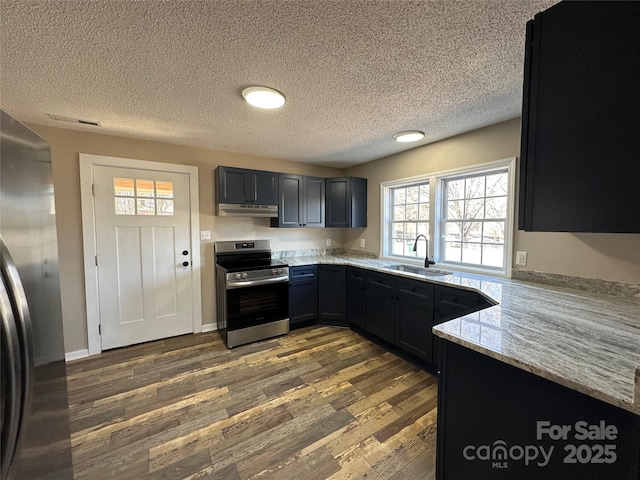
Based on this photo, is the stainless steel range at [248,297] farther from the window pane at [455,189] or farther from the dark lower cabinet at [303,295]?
the window pane at [455,189]

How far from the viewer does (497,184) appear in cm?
257

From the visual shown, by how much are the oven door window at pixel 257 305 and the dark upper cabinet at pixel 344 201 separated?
1294mm

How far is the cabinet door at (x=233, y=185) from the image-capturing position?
123 inches

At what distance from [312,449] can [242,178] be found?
283cm

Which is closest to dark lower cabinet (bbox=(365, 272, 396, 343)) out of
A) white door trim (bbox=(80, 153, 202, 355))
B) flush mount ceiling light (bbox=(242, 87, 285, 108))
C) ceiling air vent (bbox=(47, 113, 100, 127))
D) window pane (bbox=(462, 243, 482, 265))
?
window pane (bbox=(462, 243, 482, 265))

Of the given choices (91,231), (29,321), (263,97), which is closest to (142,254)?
(91,231)

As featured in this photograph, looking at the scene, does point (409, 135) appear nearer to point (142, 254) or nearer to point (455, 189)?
point (455, 189)

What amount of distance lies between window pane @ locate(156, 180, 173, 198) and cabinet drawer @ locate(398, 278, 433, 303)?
2.84 m

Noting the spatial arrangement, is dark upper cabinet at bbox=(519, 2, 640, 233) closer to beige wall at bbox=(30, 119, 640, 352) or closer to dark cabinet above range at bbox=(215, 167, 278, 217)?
beige wall at bbox=(30, 119, 640, 352)

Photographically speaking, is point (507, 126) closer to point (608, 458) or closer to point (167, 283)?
point (608, 458)

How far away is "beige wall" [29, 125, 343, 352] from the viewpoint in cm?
256

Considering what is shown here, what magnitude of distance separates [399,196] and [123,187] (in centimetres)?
341

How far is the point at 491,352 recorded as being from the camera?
3.21ft

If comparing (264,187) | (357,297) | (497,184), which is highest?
(264,187)
